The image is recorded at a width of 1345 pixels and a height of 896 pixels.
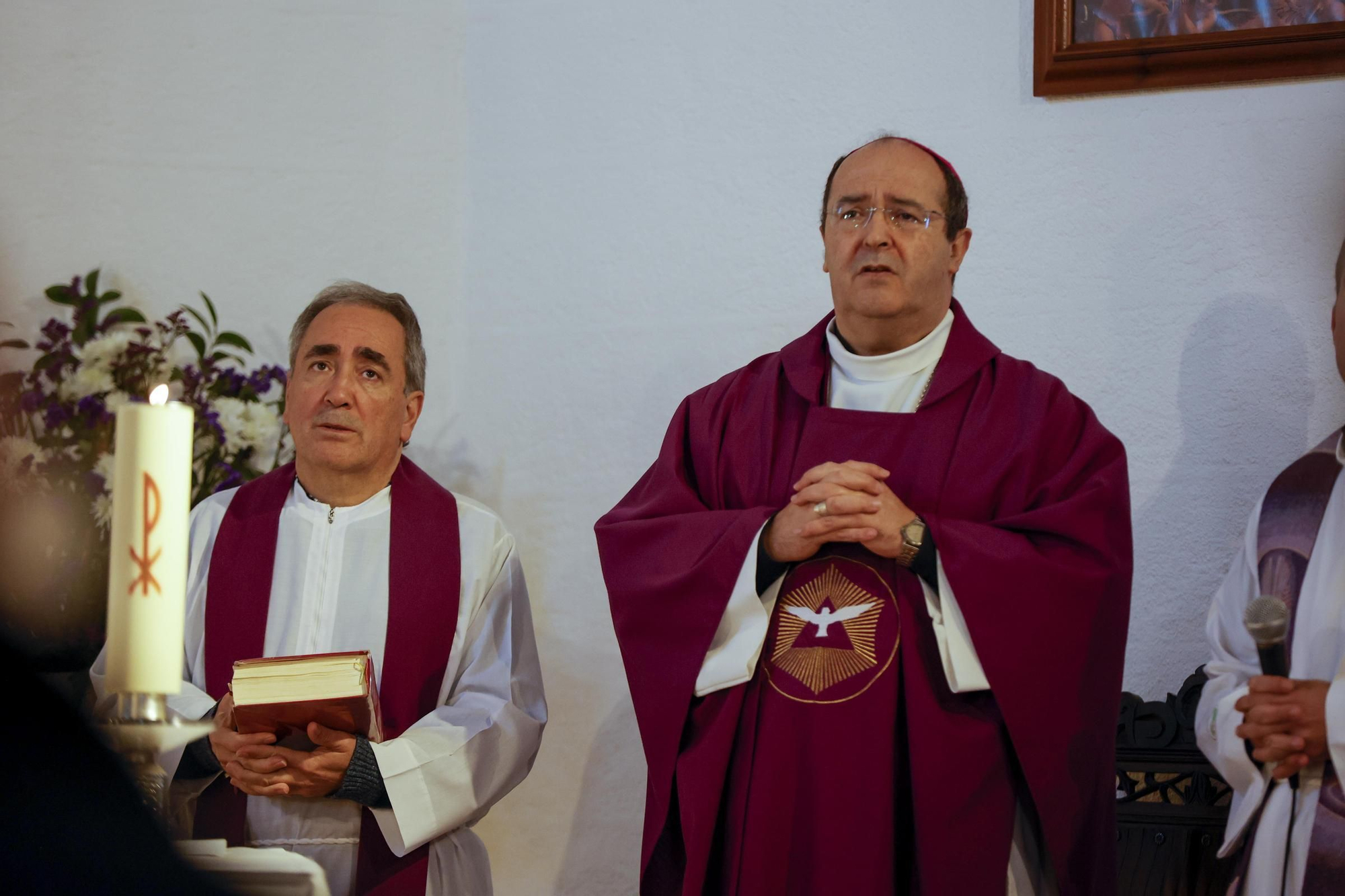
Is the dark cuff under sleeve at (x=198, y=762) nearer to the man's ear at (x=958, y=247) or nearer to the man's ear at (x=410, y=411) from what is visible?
the man's ear at (x=410, y=411)

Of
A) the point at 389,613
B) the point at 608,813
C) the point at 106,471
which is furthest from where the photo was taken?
the point at 608,813

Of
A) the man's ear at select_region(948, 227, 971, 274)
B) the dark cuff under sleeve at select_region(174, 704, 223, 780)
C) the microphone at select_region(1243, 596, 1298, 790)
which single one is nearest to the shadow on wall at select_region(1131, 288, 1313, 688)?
the man's ear at select_region(948, 227, 971, 274)

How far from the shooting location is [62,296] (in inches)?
220

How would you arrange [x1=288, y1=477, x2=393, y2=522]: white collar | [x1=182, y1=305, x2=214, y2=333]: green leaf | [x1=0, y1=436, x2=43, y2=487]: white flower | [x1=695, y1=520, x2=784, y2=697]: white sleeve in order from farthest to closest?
1. [x1=182, y1=305, x2=214, y2=333]: green leaf
2. [x1=0, y1=436, x2=43, y2=487]: white flower
3. [x1=288, y1=477, x2=393, y2=522]: white collar
4. [x1=695, y1=520, x2=784, y2=697]: white sleeve

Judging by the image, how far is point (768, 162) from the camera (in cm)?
554

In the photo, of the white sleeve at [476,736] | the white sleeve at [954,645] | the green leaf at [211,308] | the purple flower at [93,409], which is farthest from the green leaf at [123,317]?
the white sleeve at [954,645]

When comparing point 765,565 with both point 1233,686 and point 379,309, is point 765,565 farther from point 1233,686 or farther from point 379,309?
point 379,309

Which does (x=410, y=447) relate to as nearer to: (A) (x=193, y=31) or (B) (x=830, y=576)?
(A) (x=193, y=31)

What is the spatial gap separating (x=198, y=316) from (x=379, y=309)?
4.84 ft

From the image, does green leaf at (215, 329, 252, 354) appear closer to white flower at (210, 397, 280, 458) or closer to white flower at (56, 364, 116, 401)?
white flower at (210, 397, 280, 458)

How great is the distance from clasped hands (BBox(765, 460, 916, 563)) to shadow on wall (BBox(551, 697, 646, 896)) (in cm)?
214

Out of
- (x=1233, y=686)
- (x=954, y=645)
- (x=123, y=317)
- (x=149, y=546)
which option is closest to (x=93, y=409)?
(x=123, y=317)

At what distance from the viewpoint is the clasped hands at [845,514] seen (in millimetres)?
3410

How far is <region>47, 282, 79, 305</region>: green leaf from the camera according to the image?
5562 mm
